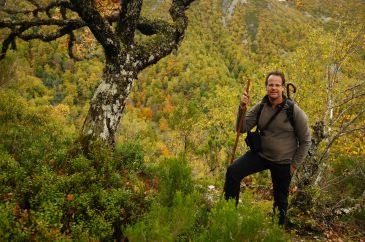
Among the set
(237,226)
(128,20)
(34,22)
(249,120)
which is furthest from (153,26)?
(237,226)

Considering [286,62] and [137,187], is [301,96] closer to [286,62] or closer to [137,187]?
[286,62]

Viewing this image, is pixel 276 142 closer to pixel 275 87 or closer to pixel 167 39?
pixel 275 87

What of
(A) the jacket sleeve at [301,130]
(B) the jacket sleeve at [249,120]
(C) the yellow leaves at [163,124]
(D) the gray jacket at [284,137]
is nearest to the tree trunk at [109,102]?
(B) the jacket sleeve at [249,120]

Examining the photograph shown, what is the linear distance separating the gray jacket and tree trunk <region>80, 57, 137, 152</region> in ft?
8.69

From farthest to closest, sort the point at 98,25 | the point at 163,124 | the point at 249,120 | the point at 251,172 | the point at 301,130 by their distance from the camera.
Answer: the point at 163,124 < the point at 98,25 < the point at 249,120 < the point at 251,172 < the point at 301,130

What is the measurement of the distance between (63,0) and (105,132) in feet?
10.9

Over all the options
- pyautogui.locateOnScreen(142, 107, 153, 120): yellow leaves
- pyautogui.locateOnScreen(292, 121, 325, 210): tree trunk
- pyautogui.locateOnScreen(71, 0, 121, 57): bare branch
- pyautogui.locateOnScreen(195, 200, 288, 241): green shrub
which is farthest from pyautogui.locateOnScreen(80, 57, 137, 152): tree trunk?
pyautogui.locateOnScreen(142, 107, 153, 120): yellow leaves

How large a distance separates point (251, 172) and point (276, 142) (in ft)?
1.98

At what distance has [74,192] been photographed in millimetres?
4637

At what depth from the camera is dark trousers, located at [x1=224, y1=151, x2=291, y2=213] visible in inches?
216

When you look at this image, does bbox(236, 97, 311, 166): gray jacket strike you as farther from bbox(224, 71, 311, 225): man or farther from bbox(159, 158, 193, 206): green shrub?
bbox(159, 158, 193, 206): green shrub

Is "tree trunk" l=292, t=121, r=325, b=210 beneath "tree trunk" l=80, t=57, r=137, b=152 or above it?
beneath

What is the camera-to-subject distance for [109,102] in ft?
21.4

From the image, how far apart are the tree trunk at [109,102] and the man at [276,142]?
233 cm
